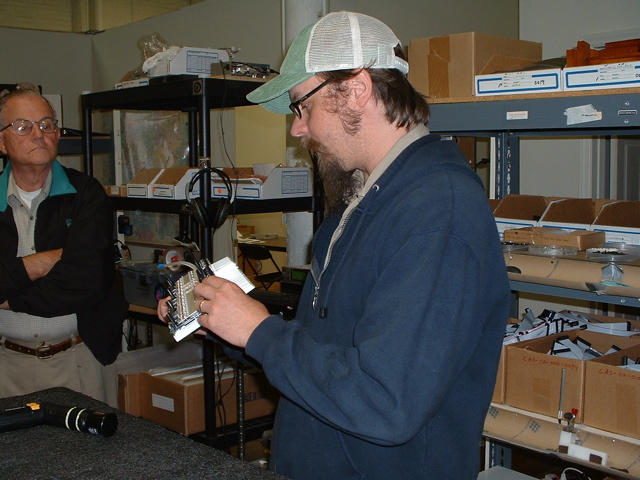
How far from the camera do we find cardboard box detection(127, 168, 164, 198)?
287 cm

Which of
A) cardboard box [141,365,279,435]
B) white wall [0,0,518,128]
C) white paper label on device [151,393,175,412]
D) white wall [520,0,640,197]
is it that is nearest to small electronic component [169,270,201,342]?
cardboard box [141,365,279,435]

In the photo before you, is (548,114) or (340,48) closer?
(340,48)

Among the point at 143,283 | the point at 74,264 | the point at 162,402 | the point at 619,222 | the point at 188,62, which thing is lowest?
the point at 162,402

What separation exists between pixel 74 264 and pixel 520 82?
1622 mm

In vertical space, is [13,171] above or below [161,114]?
below

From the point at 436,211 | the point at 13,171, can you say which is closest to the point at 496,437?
the point at 436,211

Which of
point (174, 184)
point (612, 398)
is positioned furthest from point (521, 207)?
point (174, 184)

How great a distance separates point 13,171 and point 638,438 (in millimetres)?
2302

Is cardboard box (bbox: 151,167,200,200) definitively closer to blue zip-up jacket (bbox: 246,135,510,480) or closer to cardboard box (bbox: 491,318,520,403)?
cardboard box (bbox: 491,318,520,403)

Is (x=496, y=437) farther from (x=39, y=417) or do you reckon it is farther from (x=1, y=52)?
(x=1, y=52)

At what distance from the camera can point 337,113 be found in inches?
44.9

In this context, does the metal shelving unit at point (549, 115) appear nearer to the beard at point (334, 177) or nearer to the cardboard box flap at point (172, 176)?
the beard at point (334, 177)

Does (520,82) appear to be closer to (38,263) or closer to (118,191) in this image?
(38,263)

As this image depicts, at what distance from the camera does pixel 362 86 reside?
3.70 feet
